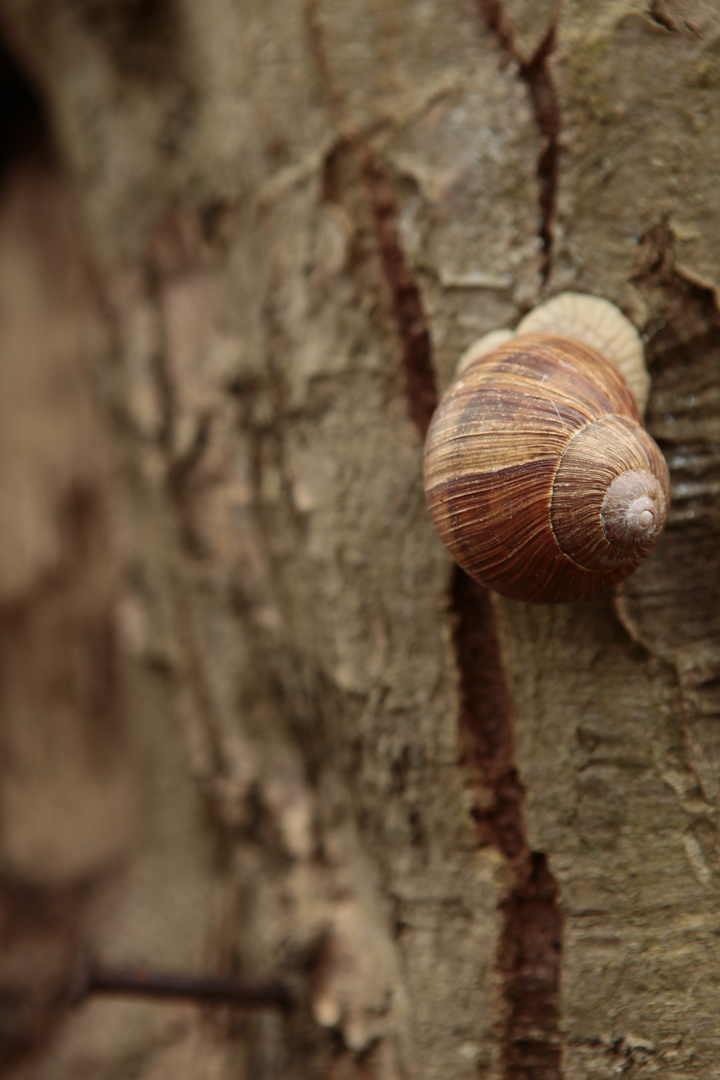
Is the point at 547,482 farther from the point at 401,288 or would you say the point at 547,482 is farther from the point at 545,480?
the point at 401,288

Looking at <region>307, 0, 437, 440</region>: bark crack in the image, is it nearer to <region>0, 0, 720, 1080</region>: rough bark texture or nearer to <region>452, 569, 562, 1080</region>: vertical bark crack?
Result: <region>0, 0, 720, 1080</region>: rough bark texture

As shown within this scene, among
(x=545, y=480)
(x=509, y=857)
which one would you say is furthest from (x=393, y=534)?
(x=509, y=857)

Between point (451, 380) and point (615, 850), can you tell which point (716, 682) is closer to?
point (615, 850)

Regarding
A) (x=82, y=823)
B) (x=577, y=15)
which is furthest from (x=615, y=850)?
(x=82, y=823)

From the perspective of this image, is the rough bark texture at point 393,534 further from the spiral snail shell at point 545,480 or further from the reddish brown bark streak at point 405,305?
the spiral snail shell at point 545,480

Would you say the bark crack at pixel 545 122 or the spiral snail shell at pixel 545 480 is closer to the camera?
the spiral snail shell at pixel 545 480

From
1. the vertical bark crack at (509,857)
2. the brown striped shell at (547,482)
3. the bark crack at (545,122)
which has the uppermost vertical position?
the bark crack at (545,122)

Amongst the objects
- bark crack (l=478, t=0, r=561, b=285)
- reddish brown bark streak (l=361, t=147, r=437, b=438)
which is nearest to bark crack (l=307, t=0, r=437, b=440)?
reddish brown bark streak (l=361, t=147, r=437, b=438)

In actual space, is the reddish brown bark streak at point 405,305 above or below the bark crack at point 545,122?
below

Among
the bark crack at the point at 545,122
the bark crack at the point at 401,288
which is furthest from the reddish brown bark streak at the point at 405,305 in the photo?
the bark crack at the point at 545,122
